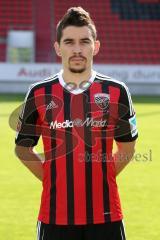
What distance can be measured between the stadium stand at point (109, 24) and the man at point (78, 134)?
21.9 meters

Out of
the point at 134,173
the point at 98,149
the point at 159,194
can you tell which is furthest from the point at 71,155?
the point at 134,173

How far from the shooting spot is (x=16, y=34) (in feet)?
82.3

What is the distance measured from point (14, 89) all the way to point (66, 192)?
18655 mm

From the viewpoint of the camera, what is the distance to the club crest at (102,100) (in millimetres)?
2993

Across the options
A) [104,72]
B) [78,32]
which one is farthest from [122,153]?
[104,72]

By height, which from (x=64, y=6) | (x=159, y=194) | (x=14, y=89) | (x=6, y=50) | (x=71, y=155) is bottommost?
(x=159, y=194)

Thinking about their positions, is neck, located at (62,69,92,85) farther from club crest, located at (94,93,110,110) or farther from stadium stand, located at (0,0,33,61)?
stadium stand, located at (0,0,33,61)

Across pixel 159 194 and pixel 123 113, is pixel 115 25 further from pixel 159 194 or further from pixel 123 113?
pixel 123 113

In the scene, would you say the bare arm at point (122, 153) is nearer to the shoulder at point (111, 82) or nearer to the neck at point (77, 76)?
the shoulder at point (111, 82)

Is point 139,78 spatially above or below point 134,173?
above

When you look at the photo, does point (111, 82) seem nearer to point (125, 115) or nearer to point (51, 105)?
point (125, 115)

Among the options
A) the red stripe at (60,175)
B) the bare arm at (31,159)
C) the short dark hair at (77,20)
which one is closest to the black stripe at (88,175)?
the red stripe at (60,175)

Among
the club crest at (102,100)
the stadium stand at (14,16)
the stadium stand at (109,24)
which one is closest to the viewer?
the club crest at (102,100)

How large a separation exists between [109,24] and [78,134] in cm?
2437
